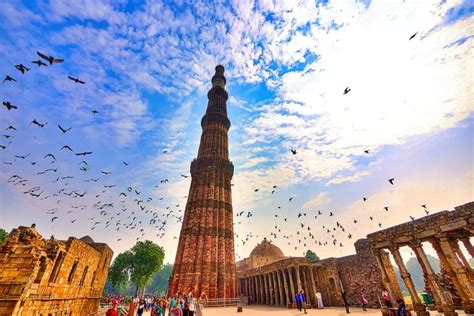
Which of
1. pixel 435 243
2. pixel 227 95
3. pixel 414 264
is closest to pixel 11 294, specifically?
pixel 435 243

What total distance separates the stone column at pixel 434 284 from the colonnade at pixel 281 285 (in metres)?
9.73

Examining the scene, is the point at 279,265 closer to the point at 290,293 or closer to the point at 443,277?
the point at 290,293

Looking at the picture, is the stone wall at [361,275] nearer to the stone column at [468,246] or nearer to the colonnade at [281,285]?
the colonnade at [281,285]

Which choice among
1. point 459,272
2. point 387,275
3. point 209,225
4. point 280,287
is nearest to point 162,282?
point 209,225

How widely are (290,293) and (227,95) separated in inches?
1163

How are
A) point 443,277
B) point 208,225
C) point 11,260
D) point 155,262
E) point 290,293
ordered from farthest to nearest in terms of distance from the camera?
point 155,262
point 208,225
point 290,293
point 443,277
point 11,260

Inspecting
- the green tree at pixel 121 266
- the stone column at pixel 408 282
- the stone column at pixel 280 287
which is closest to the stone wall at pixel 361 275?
the stone column at pixel 280 287

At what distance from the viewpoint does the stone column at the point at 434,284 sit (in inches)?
375

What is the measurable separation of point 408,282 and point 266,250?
3489cm

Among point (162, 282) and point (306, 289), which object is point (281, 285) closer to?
point (306, 289)

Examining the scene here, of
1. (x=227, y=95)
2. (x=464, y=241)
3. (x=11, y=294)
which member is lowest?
(x=11, y=294)

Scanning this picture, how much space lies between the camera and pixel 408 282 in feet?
38.5

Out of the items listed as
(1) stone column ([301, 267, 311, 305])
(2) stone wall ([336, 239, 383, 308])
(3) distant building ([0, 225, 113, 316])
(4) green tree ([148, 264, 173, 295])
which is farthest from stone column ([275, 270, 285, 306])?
(4) green tree ([148, 264, 173, 295])

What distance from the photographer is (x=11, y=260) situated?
385 inches
